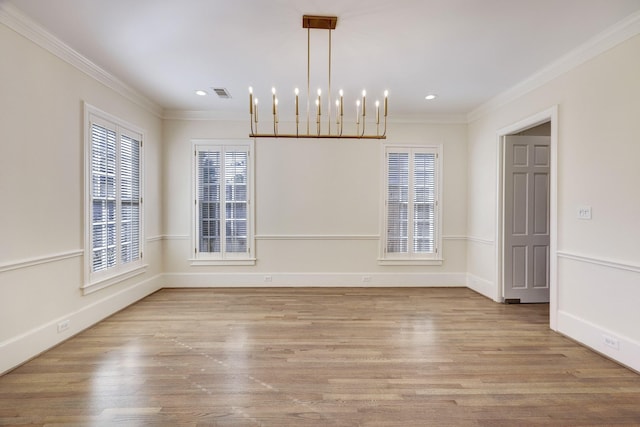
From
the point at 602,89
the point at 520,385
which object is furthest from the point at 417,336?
the point at 602,89

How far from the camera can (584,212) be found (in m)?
3.14

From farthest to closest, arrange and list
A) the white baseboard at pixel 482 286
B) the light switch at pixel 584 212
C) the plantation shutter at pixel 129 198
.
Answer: the white baseboard at pixel 482 286 < the plantation shutter at pixel 129 198 < the light switch at pixel 584 212

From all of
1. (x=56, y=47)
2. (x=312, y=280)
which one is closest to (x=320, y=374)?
(x=312, y=280)

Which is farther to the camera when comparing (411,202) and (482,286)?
(411,202)

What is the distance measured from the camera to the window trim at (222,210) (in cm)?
522

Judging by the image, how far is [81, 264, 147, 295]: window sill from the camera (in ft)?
11.5

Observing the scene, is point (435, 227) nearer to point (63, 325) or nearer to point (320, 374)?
point (320, 374)

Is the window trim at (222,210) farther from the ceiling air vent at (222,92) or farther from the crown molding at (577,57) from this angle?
the crown molding at (577,57)

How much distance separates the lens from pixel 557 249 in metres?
3.48

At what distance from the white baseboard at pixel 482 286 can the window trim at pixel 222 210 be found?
3.61 metres

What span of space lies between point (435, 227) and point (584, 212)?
2.35m

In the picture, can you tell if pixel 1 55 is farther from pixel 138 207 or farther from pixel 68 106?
pixel 138 207

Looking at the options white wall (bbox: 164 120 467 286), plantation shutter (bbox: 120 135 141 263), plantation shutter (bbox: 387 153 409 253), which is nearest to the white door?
white wall (bbox: 164 120 467 286)

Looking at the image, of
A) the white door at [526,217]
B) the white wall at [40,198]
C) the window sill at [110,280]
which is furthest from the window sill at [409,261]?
the white wall at [40,198]
